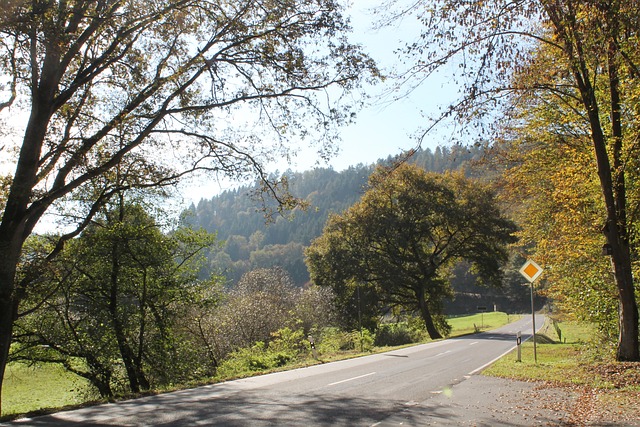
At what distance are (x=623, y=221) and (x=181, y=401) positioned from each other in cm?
1159

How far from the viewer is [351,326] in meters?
37.9

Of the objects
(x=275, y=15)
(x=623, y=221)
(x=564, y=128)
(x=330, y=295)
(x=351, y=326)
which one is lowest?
(x=351, y=326)

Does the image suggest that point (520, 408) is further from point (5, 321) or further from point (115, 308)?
point (115, 308)

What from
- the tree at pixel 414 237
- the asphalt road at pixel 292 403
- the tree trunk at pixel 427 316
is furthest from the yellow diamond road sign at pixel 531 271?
the tree trunk at pixel 427 316

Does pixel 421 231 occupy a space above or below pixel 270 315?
above

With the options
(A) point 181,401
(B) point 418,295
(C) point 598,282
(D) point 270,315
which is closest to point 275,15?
(A) point 181,401

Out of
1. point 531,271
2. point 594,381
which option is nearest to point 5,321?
point 594,381

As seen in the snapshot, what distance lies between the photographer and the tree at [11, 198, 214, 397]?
52.1 feet

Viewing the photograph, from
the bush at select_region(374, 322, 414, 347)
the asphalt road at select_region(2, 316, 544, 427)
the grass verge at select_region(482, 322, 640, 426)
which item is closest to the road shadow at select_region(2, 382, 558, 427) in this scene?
the asphalt road at select_region(2, 316, 544, 427)

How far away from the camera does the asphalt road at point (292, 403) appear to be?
7188 millimetres

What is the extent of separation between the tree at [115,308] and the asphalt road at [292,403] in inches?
238

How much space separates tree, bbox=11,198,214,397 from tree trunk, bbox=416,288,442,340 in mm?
23492

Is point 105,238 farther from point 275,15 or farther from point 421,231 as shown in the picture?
point 421,231

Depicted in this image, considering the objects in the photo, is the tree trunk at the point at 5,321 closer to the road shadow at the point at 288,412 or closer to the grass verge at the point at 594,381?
the road shadow at the point at 288,412
